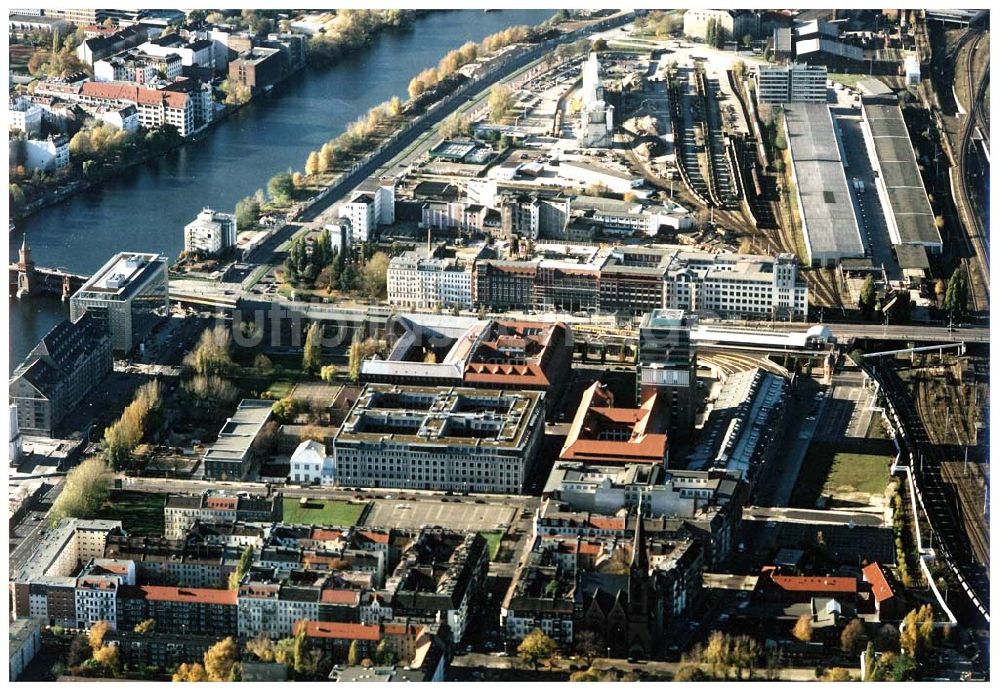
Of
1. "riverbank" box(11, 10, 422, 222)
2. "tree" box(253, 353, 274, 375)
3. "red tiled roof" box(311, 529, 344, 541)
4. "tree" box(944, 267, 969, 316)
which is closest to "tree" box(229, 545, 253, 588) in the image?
"red tiled roof" box(311, 529, 344, 541)

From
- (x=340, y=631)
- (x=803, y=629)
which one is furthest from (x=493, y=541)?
(x=803, y=629)

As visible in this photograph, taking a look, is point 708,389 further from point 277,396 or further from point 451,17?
point 451,17

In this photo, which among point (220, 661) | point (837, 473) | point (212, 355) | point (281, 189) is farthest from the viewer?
point (281, 189)

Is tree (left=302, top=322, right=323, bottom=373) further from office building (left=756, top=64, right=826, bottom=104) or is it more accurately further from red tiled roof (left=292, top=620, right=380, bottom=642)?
office building (left=756, top=64, right=826, bottom=104)

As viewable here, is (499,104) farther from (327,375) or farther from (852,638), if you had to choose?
(852,638)

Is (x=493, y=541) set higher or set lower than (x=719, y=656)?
lower

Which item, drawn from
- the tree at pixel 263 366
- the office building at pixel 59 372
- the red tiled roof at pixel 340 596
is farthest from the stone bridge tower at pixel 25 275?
the red tiled roof at pixel 340 596

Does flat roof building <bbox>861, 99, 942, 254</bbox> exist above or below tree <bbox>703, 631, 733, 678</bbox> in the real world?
above
